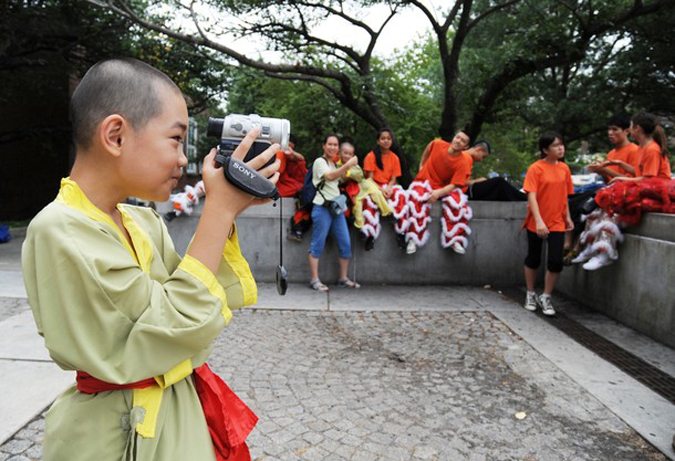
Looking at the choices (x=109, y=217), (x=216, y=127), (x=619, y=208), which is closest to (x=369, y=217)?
(x=619, y=208)

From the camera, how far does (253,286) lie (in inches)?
57.6

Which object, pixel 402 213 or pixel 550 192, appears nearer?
pixel 550 192

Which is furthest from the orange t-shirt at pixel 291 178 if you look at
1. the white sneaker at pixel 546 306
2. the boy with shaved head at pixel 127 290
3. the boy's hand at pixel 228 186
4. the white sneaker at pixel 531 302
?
the boy's hand at pixel 228 186

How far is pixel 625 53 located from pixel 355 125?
714 centimetres

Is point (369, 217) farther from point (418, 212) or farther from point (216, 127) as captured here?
point (216, 127)

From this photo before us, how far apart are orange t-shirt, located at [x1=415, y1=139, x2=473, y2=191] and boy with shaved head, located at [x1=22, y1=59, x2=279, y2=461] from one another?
6.11 metres

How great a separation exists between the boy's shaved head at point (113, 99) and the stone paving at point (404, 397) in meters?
2.23

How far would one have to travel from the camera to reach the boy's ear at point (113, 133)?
3.61 ft

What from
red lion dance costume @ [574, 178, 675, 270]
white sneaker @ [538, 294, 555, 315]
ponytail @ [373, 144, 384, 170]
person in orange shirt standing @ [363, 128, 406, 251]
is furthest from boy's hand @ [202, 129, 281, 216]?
ponytail @ [373, 144, 384, 170]

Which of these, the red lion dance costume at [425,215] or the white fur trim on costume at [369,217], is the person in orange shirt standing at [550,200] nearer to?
the red lion dance costume at [425,215]

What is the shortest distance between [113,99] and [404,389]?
10.3ft

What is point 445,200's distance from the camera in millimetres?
7098

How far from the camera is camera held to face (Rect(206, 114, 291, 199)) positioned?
113cm

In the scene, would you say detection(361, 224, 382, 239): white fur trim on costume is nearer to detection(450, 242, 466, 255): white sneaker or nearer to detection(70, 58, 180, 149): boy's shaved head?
detection(450, 242, 466, 255): white sneaker
